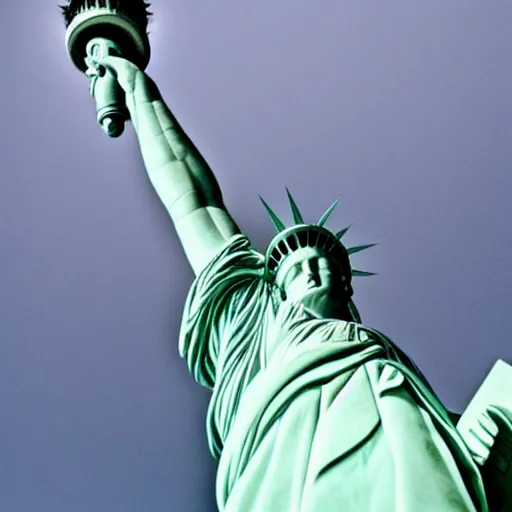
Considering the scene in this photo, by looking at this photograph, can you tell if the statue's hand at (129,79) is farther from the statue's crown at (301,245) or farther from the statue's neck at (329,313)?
the statue's neck at (329,313)

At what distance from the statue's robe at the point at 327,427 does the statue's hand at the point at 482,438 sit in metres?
0.08

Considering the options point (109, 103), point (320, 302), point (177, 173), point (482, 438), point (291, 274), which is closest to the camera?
point (482, 438)

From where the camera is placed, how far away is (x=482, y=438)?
179 inches

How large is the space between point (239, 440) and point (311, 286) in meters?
1.34

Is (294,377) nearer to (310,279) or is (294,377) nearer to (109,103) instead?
(310,279)

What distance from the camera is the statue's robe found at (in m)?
4.18

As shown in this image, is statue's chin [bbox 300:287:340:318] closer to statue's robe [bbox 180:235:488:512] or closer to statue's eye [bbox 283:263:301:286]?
statue's robe [bbox 180:235:488:512]

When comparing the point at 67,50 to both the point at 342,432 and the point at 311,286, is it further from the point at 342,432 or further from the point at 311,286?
the point at 342,432

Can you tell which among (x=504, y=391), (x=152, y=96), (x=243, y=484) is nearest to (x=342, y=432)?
(x=243, y=484)

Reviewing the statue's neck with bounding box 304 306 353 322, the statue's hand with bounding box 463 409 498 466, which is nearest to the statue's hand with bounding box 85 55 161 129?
the statue's neck with bounding box 304 306 353 322

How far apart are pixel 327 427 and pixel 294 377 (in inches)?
14.4

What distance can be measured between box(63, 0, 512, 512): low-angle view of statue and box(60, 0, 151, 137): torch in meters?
0.04

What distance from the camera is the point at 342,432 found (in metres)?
4.53

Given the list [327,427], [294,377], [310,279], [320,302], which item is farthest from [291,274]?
[327,427]
